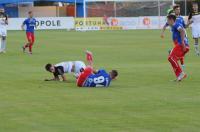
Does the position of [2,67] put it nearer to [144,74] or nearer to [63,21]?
[144,74]

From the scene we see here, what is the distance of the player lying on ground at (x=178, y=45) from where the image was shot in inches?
739

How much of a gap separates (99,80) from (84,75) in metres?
0.39

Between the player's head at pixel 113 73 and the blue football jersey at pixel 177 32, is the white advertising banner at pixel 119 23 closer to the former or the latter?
the blue football jersey at pixel 177 32

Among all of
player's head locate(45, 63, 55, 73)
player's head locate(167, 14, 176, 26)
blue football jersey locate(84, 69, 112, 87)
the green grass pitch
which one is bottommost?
the green grass pitch

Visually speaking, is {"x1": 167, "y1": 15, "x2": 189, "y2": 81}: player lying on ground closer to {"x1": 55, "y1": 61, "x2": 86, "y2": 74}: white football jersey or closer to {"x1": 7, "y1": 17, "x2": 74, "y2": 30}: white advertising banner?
{"x1": 55, "y1": 61, "x2": 86, "y2": 74}: white football jersey

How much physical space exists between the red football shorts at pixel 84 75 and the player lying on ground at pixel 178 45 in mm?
3059

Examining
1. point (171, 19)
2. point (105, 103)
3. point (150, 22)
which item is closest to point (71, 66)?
point (171, 19)

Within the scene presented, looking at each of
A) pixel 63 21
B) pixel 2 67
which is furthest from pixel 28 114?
pixel 63 21

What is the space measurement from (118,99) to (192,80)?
4.84 m

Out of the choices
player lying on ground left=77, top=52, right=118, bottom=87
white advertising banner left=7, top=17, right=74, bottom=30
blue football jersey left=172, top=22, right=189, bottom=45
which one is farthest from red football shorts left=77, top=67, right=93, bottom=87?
white advertising banner left=7, top=17, right=74, bottom=30

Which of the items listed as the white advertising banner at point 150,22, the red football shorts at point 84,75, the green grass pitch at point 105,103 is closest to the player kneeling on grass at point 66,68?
the green grass pitch at point 105,103

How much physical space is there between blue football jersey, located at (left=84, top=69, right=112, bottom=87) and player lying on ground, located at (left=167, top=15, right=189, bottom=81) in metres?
2.66

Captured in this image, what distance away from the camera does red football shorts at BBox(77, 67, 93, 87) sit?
55.0 ft

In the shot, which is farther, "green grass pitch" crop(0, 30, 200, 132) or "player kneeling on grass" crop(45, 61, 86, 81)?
"player kneeling on grass" crop(45, 61, 86, 81)
